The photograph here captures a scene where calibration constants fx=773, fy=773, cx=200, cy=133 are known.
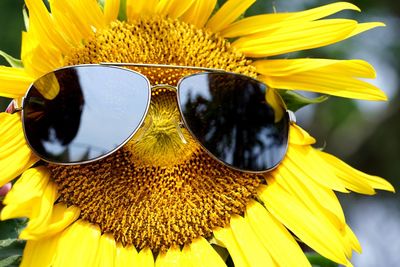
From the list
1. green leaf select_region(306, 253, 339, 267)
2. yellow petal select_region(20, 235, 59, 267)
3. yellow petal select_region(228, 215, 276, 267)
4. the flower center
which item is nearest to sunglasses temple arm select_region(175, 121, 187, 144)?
the flower center

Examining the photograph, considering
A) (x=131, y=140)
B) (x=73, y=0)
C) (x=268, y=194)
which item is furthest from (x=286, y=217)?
(x=73, y=0)

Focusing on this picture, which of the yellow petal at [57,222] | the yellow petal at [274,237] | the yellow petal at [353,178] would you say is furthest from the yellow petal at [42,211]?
the yellow petal at [353,178]

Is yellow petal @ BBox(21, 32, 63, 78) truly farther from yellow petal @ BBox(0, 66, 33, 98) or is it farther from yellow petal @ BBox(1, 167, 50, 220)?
yellow petal @ BBox(1, 167, 50, 220)

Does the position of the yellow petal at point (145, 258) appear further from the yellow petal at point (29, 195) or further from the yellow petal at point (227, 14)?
the yellow petal at point (227, 14)

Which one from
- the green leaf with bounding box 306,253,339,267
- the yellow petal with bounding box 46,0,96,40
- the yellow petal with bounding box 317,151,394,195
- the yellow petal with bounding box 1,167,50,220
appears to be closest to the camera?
the yellow petal with bounding box 1,167,50,220

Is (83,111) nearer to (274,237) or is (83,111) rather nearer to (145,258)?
(145,258)

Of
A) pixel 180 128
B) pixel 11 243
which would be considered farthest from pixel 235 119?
pixel 11 243
